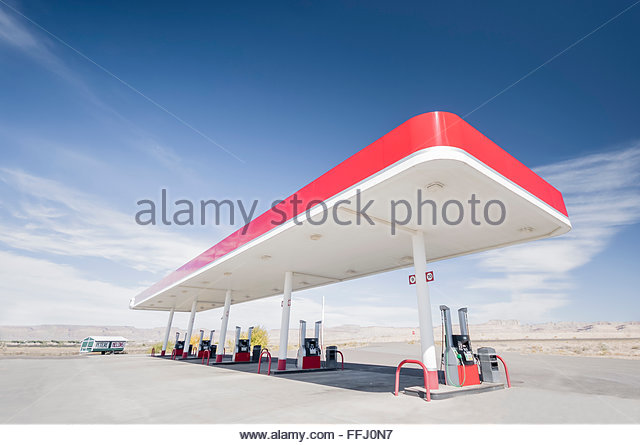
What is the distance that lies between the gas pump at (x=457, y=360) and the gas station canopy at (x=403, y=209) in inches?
103

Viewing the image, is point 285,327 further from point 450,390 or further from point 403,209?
point 403,209

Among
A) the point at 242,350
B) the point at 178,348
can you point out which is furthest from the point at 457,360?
the point at 178,348

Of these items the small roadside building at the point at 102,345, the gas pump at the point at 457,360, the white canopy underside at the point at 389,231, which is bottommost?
the small roadside building at the point at 102,345

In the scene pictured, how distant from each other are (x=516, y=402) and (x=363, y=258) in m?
6.72

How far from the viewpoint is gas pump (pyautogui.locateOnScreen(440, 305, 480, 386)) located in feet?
25.3

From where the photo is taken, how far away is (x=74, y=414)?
17.5 feet

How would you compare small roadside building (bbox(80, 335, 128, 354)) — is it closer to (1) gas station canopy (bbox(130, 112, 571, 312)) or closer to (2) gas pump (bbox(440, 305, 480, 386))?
(1) gas station canopy (bbox(130, 112, 571, 312))

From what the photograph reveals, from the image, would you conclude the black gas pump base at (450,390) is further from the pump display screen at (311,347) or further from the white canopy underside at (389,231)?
the pump display screen at (311,347)

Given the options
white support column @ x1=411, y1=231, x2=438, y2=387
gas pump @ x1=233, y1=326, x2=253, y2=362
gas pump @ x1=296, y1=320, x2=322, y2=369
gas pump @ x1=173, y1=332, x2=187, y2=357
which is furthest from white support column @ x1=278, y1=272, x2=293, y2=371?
gas pump @ x1=173, y1=332, x2=187, y2=357

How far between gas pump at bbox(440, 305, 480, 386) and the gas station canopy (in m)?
2.62

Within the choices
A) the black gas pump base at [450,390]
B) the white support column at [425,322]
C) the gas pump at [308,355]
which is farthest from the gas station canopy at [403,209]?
the black gas pump base at [450,390]

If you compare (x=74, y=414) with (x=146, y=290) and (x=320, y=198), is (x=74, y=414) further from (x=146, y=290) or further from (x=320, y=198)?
(x=146, y=290)

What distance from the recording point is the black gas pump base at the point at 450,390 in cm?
676
